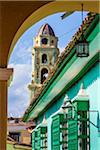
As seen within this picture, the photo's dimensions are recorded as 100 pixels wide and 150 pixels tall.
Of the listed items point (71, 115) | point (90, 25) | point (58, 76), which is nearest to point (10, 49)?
point (90, 25)

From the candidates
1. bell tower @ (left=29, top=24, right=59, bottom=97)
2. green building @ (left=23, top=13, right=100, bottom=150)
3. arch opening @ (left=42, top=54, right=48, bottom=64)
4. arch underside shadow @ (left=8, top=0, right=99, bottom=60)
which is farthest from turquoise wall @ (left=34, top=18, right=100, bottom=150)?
arch opening @ (left=42, top=54, right=48, bottom=64)

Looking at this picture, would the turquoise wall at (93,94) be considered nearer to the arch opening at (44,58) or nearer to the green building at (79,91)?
the green building at (79,91)

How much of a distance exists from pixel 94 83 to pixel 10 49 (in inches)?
31.8

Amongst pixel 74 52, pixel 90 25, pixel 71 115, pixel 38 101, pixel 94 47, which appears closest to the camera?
pixel 90 25

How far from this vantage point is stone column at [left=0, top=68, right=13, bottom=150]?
4559 millimetres

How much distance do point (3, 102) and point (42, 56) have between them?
21740 mm

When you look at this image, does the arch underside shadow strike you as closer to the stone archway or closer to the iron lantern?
the stone archway

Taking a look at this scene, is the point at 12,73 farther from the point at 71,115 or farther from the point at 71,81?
the point at 71,81

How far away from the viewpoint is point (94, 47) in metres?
4.86

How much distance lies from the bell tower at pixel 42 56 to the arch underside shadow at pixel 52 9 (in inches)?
670

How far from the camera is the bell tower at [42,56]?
23.9 m

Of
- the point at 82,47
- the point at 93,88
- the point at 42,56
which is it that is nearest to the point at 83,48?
the point at 82,47

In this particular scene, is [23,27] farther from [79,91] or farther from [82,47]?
[79,91]

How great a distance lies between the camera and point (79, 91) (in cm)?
560
